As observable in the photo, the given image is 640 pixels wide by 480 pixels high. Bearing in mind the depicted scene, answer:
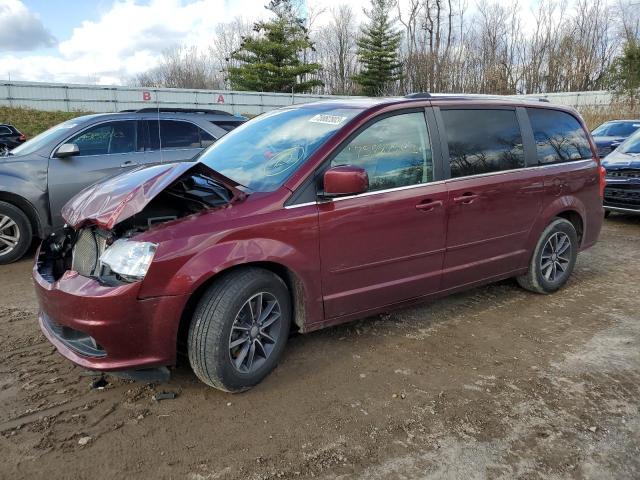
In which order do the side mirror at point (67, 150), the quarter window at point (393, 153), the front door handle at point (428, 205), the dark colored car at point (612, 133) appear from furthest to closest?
the dark colored car at point (612, 133) → the side mirror at point (67, 150) → the front door handle at point (428, 205) → the quarter window at point (393, 153)

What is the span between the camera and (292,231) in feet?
10.4

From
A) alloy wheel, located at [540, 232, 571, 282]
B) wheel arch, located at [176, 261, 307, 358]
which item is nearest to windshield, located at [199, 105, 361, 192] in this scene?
wheel arch, located at [176, 261, 307, 358]

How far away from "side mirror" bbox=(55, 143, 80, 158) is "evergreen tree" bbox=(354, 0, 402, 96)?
134 feet

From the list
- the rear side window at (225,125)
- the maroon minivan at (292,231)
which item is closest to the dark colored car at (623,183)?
the maroon minivan at (292,231)

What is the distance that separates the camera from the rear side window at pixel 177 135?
6625mm

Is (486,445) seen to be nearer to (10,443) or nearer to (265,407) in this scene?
(265,407)

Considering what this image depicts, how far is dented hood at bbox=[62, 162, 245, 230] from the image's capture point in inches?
117

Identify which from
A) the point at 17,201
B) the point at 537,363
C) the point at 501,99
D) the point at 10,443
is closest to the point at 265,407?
the point at 10,443

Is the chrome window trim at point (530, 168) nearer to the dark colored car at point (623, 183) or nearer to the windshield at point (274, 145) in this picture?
the windshield at point (274, 145)

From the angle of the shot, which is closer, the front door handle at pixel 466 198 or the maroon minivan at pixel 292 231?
the maroon minivan at pixel 292 231

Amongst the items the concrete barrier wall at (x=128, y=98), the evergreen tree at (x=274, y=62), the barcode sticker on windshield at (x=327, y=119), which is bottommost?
the barcode sticker on windshield at (x=327, y=119)

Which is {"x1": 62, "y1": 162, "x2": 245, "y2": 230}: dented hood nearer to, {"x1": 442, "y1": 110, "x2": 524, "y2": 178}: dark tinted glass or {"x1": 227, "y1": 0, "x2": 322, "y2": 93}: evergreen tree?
{"x1": 442, "y1": 110, "x2": 524, "y2": 178}: dark tinted glass

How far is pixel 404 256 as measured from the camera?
3.72m

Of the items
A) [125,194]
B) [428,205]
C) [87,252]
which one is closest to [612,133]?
[428,205]
